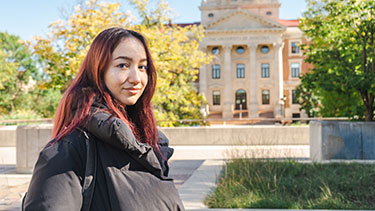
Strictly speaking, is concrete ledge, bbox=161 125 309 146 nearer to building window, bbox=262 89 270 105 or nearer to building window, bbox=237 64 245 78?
building window, bbox=262 89 270 105

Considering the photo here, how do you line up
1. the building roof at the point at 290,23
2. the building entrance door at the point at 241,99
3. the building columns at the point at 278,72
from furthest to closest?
the building roof at the point at 290,23 < the building entrance door at the point at 241,99 < the building columns at the point at 278,72

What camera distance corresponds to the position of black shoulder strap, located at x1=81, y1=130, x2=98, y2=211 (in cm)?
138

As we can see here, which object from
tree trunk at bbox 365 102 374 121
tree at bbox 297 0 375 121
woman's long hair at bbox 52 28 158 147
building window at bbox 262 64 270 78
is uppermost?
building window at bbox 262 64 270 78

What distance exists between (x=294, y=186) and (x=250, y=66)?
5440 centimetres

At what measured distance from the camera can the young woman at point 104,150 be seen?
52.7 inches

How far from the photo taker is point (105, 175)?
1.45 m

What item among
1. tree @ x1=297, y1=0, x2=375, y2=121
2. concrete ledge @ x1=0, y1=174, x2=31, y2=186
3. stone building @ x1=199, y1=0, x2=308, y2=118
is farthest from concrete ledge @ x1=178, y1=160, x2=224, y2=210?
stone building @ x1=199, y1=0, x2=308, y2=118

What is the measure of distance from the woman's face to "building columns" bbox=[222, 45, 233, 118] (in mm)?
56867

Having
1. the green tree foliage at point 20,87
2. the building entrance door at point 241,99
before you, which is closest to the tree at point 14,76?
the green tree foliage at point 20,87

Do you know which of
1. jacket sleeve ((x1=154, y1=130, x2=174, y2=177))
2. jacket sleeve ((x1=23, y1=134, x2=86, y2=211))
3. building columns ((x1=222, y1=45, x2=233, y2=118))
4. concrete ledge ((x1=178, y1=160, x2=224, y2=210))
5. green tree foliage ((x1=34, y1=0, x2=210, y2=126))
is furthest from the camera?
building columns ((x1=222, y1=45, x2=233, y2=118))

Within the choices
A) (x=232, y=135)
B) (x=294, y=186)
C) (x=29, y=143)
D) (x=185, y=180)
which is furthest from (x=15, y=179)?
(x=232, y=135)

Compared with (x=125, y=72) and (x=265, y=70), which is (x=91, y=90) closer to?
(x=125, y=72)

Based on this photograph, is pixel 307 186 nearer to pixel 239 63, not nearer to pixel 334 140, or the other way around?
pixel 334 140

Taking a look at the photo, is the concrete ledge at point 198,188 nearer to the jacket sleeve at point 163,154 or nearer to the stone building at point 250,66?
the jacket sleeve at point 163,154
